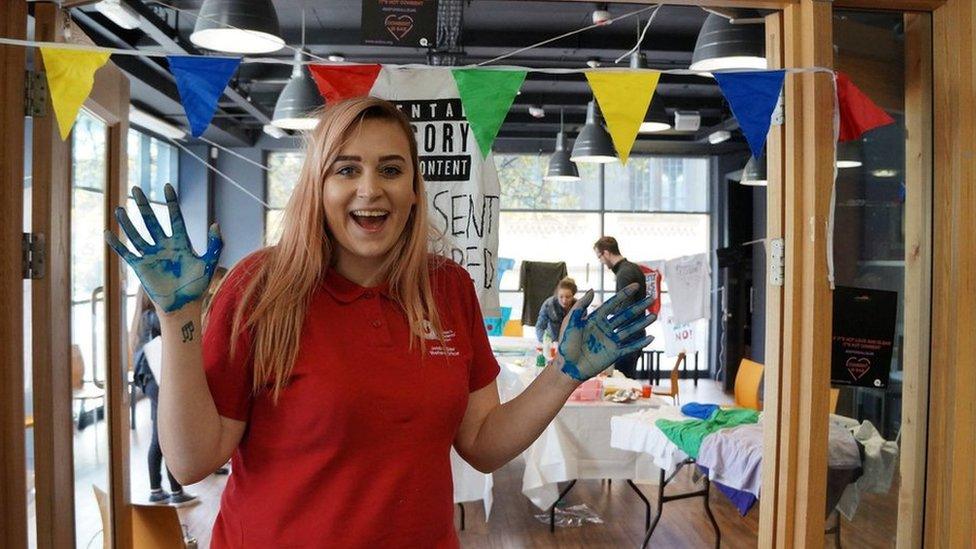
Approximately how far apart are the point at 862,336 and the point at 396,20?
140cm

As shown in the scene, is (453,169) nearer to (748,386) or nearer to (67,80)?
(67,80)

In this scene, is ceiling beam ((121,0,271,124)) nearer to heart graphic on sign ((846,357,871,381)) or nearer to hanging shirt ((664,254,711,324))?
heart graphic on sign ((846,357,871,381))

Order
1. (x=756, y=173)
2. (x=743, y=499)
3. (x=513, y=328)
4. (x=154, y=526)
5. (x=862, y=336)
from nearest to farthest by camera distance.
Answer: (x=862, y=336)
(x=154, y=526)
(x=743, y=499)
(x=756, y=173)
(x=513, y=328)

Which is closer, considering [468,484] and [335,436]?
[335,436]

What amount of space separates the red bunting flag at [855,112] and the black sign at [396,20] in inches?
39.5

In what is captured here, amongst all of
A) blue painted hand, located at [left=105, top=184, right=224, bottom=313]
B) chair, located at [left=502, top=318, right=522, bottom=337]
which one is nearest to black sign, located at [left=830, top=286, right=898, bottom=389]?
blue painted hand, located at [left=105, top=184, right=224, bottom=313]

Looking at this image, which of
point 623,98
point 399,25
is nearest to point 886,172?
point 623,98

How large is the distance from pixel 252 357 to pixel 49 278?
0.89m

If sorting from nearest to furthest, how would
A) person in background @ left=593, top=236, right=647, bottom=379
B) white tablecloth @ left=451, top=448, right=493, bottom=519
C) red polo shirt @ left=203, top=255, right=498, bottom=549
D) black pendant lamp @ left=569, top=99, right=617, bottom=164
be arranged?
1. red polo shirt @ left=203, top=255, right=498, bottom=549
2. white tablecloth @ left=451, top=448, right=493, bottom=519
3. person in background @ left=593, top=236, right=647, bottom=379
4. black pendant lamp @ left=569, top=99, right=617, bottom=164

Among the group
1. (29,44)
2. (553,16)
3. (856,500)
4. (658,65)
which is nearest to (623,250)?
(658,65)

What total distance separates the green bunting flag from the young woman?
0.67m

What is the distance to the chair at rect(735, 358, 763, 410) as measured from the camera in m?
5.00

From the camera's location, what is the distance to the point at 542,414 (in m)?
1.35

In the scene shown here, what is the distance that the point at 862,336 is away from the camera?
188 cm
